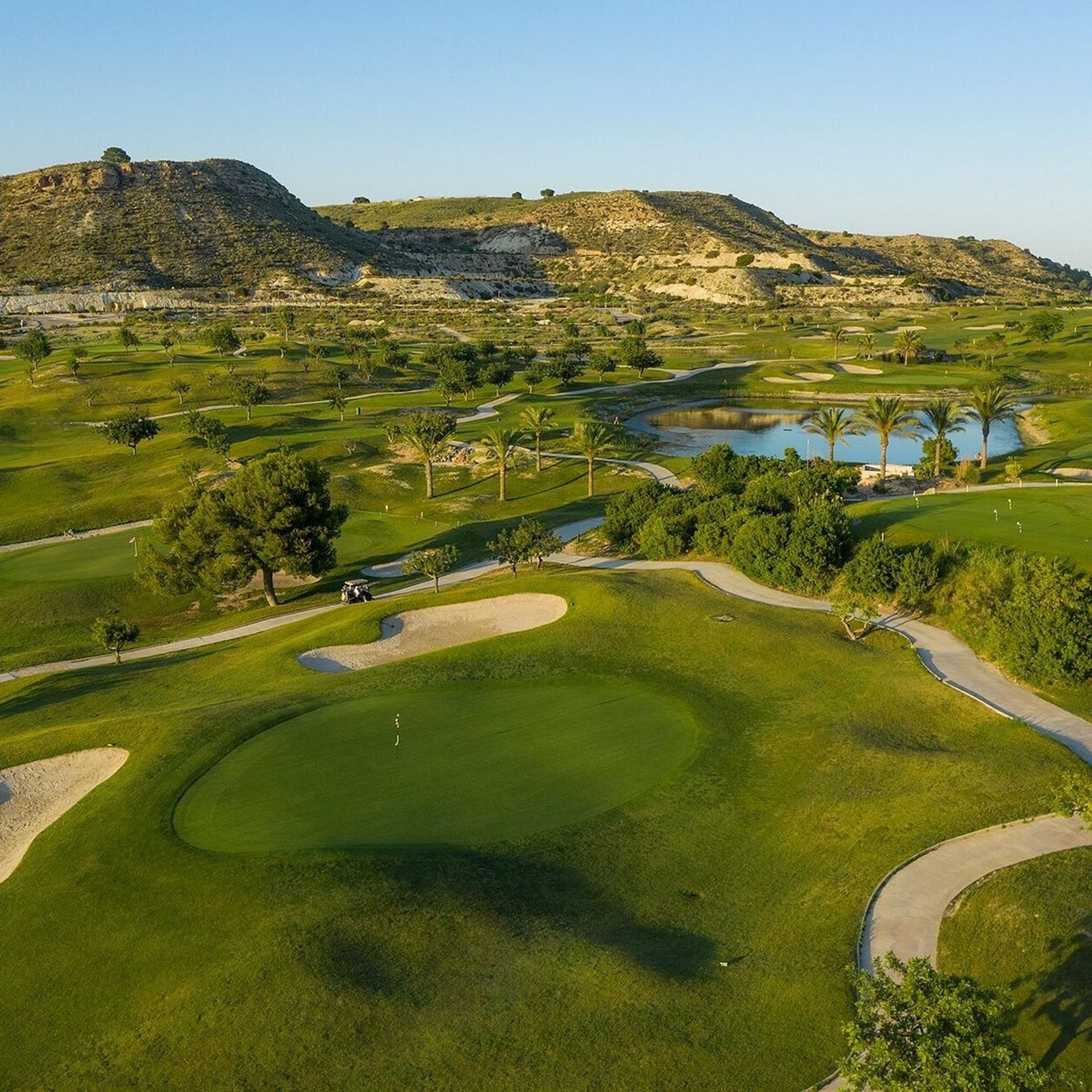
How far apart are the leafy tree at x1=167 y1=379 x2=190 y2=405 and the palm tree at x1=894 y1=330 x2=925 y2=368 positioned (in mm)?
106790

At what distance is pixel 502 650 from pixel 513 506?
40.1 metres

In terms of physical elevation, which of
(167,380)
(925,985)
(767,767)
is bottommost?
(767,767)

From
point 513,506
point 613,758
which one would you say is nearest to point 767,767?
point 613,758

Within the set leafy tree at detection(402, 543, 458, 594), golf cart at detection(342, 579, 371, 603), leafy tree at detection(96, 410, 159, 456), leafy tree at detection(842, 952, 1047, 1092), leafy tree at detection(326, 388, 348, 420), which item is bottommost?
golf cart at detection(342, 579, 371, 603)

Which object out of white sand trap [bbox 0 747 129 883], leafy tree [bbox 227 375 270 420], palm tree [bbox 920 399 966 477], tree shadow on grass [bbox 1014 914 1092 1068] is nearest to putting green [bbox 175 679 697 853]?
white sand trap [bbox 0 747 129 883]

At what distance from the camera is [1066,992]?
19.8 m

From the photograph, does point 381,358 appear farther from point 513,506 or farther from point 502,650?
point 502,650

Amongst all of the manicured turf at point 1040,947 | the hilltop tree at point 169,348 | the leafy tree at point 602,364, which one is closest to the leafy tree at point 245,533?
the manicured turf at point 1040,947

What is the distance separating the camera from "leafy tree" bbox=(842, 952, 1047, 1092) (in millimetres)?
13859

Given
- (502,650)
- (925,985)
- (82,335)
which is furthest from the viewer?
(82,335)

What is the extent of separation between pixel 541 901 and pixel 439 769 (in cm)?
707

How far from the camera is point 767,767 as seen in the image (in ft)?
101

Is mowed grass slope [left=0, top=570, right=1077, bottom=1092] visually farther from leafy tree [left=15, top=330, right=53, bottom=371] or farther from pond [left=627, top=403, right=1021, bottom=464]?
leafy tree [left=15, top=330, right=53, bottom=371]

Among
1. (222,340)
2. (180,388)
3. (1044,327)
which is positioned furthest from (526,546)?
(1044,327)
